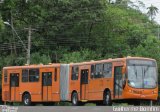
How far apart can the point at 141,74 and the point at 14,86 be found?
12.3 meters

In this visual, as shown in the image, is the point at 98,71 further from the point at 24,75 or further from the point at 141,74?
the point at 24,75

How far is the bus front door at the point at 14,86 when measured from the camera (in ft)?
129

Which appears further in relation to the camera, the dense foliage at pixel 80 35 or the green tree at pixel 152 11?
the green tree at pixel 152 11

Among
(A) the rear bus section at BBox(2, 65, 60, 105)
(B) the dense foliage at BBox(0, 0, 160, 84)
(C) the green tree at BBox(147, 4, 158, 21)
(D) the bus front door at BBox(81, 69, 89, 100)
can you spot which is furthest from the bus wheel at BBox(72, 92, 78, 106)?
(C) the green tree at BBox(147, 4, 158, 21)

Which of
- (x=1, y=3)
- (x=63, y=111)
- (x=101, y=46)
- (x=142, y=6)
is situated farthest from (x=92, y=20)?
(x=63, y=111)

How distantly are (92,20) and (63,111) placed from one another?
52138mm

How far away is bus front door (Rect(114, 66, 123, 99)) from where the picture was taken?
30.7 metres

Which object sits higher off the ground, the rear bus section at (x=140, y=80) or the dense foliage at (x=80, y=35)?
the dense foliage at (x=80, y=35)

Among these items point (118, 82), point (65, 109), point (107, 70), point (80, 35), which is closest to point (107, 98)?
point (118, 82)

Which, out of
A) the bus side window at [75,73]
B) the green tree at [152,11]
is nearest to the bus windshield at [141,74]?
the bus side window at [75,73]

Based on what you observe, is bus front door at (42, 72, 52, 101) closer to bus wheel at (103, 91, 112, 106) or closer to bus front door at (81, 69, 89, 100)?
bus front door at (81, 69, 89, 100)

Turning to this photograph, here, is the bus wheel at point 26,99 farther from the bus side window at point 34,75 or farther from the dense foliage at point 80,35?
the dense foliage at point 80,35

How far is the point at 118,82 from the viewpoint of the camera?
102 feet

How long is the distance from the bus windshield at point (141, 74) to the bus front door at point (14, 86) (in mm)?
11424
